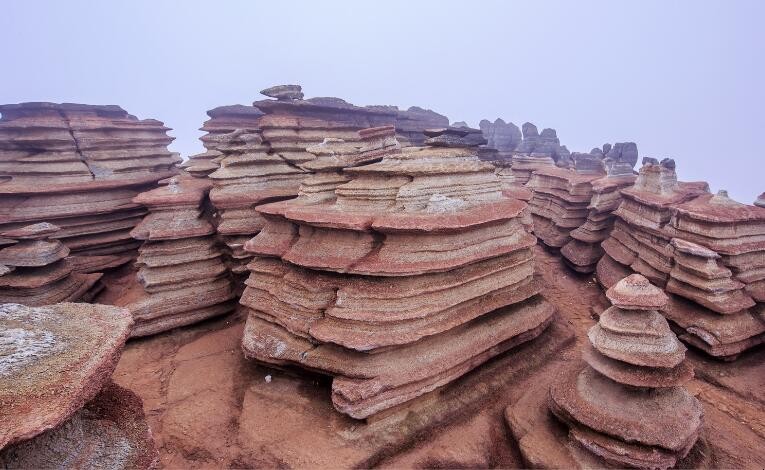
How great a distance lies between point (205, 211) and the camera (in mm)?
12781

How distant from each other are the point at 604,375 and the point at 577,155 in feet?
55.5

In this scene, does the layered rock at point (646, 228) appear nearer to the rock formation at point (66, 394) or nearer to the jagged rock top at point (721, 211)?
the jagged rock top at point (721, 211)

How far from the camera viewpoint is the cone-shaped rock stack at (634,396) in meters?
6.08

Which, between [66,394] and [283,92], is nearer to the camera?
[66,394]

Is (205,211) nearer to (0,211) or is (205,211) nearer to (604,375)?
(0,211)

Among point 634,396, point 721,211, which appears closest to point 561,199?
point 721,211

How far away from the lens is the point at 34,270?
472 inches

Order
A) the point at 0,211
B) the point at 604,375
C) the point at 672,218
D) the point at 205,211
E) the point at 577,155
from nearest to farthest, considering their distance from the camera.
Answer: the point at 604,375 → the point at 672,218 → the point at 205,211 → the point at 0,211 → the point at 577,155

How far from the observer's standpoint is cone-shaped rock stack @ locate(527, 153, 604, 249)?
1673cm

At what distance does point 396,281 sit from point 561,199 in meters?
12.8

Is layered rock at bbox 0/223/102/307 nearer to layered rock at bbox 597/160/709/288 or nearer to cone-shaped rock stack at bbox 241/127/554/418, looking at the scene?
cone-shaped rock stack at bbox 241/127/554/418

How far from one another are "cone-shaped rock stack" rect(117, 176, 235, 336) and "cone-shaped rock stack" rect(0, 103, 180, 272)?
4.14 meters

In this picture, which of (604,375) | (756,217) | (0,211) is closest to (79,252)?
(0,211)

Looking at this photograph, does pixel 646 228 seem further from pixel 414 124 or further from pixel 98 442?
pixel 414 124
